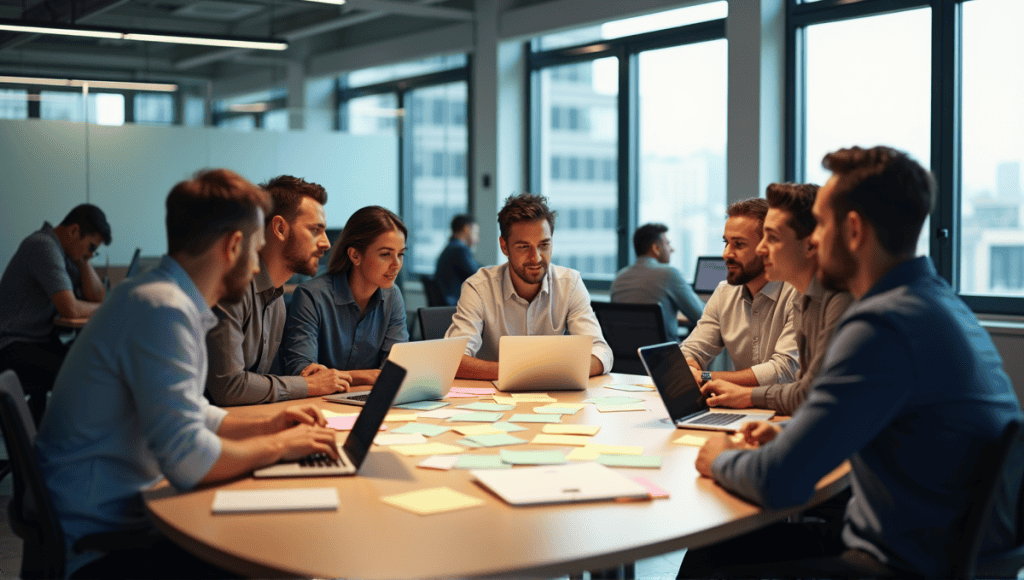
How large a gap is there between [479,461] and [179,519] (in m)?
0.64

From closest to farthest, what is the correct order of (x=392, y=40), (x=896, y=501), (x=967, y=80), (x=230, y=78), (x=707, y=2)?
(x=896, y=501) < (x=967, y=80) < (x=707, y=2) < (x=230, y=78) < (x=392, y=40)

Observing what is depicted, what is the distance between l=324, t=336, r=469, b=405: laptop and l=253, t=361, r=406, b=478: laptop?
478mm

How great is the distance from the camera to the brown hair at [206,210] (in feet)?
5.64

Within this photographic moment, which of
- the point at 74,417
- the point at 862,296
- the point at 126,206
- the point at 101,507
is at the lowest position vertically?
the point at 101,507

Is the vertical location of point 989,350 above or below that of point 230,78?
below

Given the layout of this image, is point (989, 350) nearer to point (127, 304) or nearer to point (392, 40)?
point (127, 304)

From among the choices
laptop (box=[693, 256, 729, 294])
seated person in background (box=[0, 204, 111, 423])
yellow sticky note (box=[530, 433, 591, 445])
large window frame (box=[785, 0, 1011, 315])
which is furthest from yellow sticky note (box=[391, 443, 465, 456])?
large window frame (box=[785, 0, 1011, 315])

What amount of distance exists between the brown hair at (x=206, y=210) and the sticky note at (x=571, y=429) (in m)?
0.93

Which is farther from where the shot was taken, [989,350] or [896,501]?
[989,350]

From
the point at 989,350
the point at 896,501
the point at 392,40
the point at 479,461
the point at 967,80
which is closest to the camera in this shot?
the point at 896,501

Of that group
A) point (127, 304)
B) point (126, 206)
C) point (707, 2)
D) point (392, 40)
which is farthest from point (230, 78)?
point (127, 304)

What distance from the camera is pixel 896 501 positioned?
1.53 m

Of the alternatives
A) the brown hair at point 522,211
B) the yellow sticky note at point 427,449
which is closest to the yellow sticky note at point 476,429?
the yellow sticky note at point 427,449

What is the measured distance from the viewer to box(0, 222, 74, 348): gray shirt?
15.2ft
